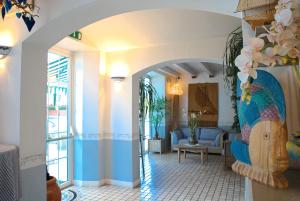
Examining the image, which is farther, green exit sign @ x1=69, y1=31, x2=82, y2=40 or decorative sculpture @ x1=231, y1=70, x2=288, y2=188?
green exit sign @ x1=69, y1=31, x2=82, y2=40

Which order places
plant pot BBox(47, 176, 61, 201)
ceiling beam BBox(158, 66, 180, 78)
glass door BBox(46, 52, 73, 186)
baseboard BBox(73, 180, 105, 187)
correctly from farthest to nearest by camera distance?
ceiling beam BBox(158, 66, 180, 78) → baseboard BBox(73, 180, 105, 187) → glass door BBox(46, 52, 73, 186) → plant pot BBox(47, 176, 61, 201)

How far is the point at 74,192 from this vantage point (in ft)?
13.3

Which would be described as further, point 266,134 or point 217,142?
point 217,142

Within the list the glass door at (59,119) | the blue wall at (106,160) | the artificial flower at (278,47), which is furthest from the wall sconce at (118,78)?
the artificial flower at (278,47)

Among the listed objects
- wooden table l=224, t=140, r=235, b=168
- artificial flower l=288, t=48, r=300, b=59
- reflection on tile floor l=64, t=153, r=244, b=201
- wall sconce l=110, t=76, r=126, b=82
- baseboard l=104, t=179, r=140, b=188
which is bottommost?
reflection on tile floor l=64, t=153, r=244, b=201

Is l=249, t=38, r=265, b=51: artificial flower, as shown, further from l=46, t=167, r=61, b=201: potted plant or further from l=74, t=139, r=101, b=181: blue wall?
l=74, t=139, r=101, b=181: blue wall

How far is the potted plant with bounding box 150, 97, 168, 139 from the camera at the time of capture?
26.9 feet

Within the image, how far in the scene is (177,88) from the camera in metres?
8.87

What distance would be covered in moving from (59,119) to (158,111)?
4394 millimetres

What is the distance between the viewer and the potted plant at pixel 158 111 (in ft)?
26.9

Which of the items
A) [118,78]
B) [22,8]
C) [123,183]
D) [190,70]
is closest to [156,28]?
[118,78]

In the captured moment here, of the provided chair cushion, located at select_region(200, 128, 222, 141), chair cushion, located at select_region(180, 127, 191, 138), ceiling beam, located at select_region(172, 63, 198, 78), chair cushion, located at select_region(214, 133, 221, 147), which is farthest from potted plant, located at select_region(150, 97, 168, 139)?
chair cushion, located at select_region(214, 133, 221, 147)

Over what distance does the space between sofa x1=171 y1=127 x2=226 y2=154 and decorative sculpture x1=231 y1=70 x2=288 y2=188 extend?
267 inches

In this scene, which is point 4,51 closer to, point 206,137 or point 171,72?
point 171,72
